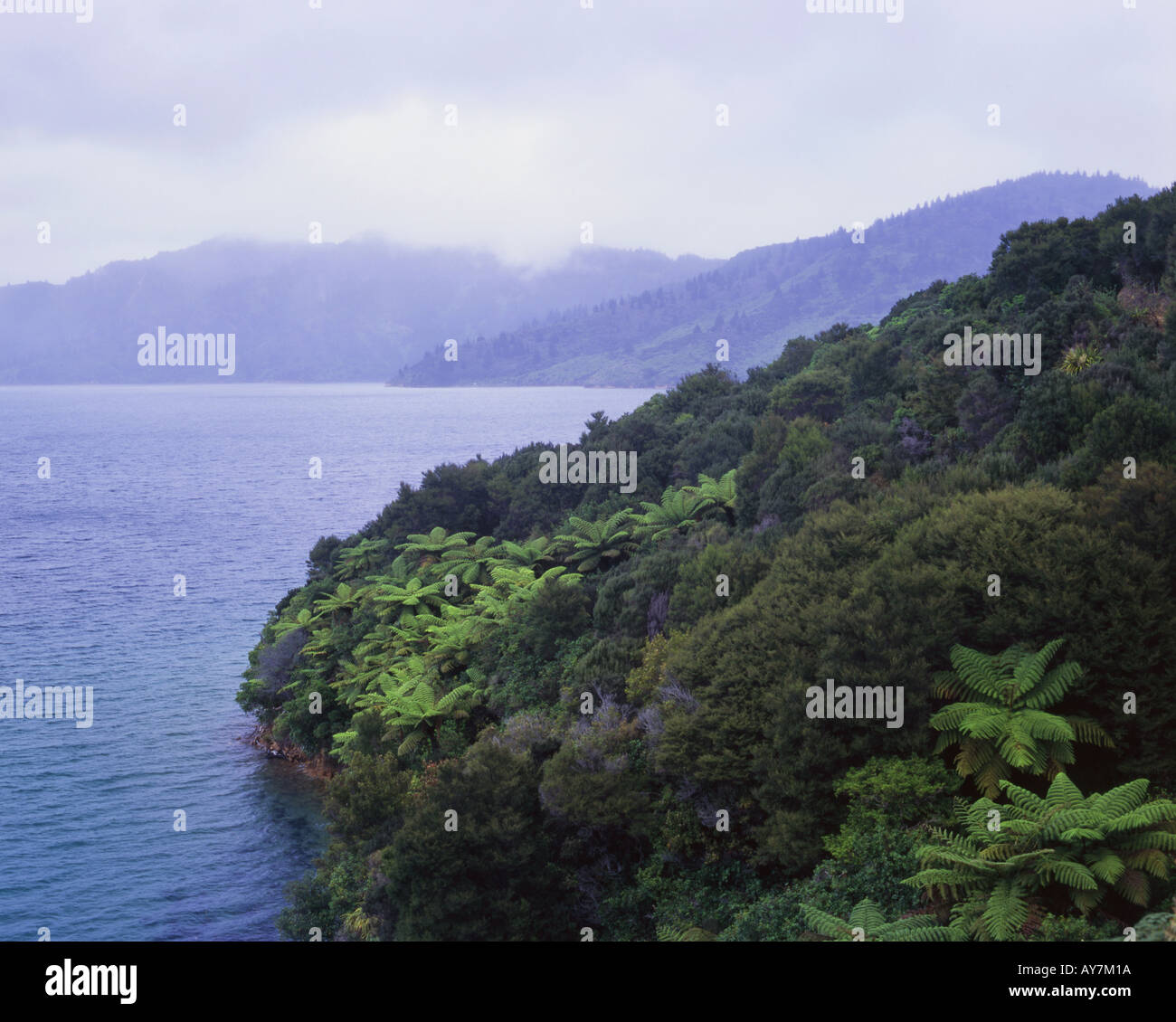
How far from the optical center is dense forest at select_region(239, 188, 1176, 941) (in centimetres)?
978

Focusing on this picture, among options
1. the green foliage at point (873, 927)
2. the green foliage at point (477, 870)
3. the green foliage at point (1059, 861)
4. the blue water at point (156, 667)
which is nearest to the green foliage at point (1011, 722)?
the green foliage at point (1059, 861)

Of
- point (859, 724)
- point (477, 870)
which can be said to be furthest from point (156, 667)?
point (859, 724)

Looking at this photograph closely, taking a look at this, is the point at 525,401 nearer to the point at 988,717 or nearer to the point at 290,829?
the point at 290,829

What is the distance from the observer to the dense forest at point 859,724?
9.78 metres

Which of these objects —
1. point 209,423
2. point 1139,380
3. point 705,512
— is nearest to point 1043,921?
point 1139,380

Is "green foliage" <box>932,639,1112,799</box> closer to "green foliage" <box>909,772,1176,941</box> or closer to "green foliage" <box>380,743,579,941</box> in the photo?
"green foliage" <box>909,772,1176,941</box>

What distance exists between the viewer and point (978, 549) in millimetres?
13117

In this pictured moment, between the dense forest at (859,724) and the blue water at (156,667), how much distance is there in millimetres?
4961

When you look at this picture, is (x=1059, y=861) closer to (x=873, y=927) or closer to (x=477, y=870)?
(x=873, y=927)

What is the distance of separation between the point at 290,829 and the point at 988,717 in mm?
19329

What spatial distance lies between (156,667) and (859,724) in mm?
34679

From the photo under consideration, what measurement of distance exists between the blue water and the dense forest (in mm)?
4961

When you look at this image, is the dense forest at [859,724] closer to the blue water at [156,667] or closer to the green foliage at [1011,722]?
the green foliage at [1011,722]

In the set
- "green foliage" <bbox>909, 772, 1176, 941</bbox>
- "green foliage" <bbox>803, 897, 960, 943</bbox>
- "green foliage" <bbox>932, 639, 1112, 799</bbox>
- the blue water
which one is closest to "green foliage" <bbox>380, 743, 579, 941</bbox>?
"green foliage" <bbox>803, 897, 960, 943</bbox>
